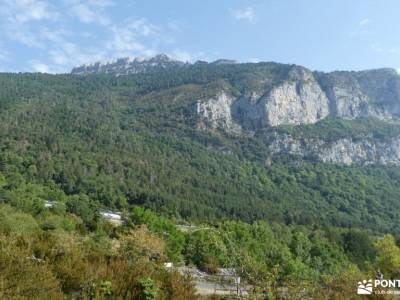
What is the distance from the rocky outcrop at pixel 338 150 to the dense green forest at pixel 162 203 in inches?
218

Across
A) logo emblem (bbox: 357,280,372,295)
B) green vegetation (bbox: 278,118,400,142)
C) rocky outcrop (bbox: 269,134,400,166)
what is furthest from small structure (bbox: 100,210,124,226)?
green vegetation (bbox: 278,118,400,142)

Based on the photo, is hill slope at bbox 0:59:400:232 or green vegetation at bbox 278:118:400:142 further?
green vegetation at bbox 278:118:400:142

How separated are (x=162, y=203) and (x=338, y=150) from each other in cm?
10110

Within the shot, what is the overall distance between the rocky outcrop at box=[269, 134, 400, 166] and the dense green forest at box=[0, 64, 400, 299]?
554 cm

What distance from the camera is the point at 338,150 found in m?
181

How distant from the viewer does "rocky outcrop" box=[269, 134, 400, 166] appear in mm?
178750

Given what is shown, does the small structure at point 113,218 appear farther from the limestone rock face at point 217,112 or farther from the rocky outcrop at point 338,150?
the rocky outcrop at point 338,150

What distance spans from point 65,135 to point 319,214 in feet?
245

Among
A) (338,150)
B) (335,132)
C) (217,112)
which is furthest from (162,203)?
(335,132)

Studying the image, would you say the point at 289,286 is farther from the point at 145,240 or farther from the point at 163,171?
the point at 163,171

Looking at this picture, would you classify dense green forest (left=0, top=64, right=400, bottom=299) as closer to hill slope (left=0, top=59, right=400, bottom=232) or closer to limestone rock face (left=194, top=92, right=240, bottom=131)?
hill slope (left=0, top=59, right=400, bottom=232)

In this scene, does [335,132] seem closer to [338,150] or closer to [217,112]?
[338,150]

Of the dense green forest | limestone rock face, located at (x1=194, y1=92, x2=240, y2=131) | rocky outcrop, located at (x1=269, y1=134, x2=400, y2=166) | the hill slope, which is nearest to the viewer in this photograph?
the dense green forest

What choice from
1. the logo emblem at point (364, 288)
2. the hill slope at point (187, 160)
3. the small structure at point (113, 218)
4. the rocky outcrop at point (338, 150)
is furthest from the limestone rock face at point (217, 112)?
the logo emblem at point (364, 288)
